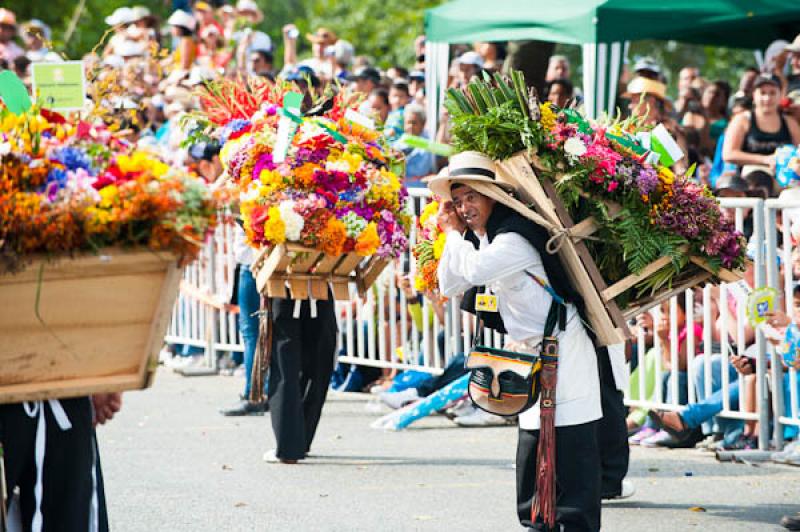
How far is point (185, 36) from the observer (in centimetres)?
1828

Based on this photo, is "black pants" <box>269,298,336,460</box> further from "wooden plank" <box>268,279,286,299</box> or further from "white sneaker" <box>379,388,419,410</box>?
"white sneaker" <box>379,388,419,410</box>

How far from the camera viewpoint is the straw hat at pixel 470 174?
236 inches

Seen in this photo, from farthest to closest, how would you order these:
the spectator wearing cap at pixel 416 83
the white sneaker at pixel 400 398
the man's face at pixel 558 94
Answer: the spectator wearing cap at pixel 416 83, the man's face at pixel 558 94, the white sneaker at pixel 400 398

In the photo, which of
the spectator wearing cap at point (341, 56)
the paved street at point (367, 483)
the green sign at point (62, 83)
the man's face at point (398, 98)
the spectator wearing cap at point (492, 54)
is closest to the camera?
the green sign at point (62, 83)

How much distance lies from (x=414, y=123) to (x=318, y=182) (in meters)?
5.47

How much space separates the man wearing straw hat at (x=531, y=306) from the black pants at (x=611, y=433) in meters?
0.68

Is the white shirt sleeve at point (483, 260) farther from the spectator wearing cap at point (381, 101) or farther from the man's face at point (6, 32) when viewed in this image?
the man's face at point (6, 32)

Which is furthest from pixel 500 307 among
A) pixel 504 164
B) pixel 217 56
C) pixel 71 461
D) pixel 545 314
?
pixel 217 56

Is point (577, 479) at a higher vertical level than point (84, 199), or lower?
lower

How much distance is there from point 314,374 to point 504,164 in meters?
3.33

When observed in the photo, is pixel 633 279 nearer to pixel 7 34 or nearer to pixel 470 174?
pixel 470 174

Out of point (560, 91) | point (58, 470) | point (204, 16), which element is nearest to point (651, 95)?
point (560, 91)

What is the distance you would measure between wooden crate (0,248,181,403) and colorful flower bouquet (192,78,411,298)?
3562mm

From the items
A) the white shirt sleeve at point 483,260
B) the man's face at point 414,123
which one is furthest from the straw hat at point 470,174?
the man's face at point 414,123
